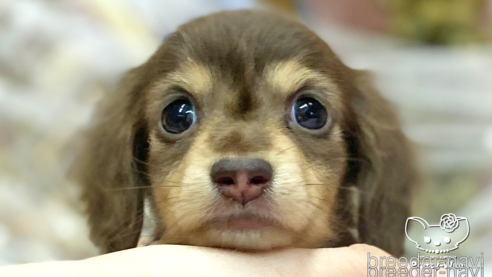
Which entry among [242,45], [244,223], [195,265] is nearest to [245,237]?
[244,223]

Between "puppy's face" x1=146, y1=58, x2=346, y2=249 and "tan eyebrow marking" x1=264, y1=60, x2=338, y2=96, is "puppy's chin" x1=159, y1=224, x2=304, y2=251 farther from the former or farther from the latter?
"tan eyebrow marking" x1=264, y1=60, x2=338, y2=96

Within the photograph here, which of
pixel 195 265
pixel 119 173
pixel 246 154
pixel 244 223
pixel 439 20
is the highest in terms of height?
pixel 439 20

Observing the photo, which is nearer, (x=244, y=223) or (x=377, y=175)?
(x=244, y=223)

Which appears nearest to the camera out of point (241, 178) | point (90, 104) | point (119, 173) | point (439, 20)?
point (241, 178)

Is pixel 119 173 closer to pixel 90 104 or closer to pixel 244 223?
pixel 244 223

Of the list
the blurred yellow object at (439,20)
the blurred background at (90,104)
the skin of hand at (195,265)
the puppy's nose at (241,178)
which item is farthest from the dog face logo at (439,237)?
the blurred yellow object at (439,20)

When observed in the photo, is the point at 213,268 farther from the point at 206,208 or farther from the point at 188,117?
the point at 188,117

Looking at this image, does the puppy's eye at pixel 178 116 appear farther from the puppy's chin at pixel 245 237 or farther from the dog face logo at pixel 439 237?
the dog face logo at pixel 439 237
